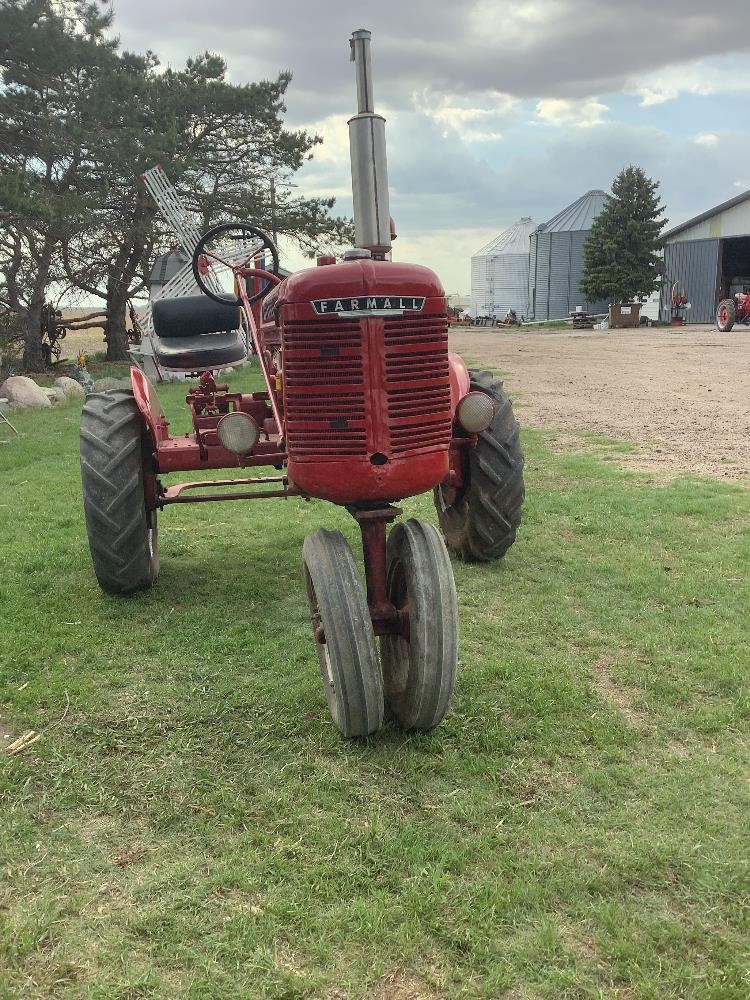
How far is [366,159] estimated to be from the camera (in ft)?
9.32

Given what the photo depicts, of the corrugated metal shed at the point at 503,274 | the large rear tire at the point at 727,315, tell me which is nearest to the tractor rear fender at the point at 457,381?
the large rear tire at the point at 727,315

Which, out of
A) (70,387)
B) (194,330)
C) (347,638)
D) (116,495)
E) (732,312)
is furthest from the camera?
(732,312)

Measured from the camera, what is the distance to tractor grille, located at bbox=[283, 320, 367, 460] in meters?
2.70

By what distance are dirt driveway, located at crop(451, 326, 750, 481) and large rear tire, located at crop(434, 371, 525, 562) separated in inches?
122

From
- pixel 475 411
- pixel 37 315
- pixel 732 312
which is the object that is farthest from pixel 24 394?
pixel 732 312

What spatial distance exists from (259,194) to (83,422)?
17234mm

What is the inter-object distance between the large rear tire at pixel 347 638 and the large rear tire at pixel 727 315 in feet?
82.9

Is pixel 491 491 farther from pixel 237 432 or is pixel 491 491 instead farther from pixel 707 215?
pixel 707 215

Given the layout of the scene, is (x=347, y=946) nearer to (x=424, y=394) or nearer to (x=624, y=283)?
(x=424, y=394)

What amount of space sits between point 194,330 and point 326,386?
4.03 metres

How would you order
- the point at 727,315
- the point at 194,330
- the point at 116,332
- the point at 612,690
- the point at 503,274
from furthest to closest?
the point at 503,274
the point at 727,315
the point at 116,332
the point at 194,330
the point at 612,690

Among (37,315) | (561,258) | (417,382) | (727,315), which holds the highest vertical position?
(561,258)

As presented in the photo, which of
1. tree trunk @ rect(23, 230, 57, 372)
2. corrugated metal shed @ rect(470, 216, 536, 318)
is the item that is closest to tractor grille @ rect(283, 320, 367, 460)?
tree trunk @ rect(23, 230, 57, 372)

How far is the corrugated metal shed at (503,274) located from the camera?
48.2 meters
